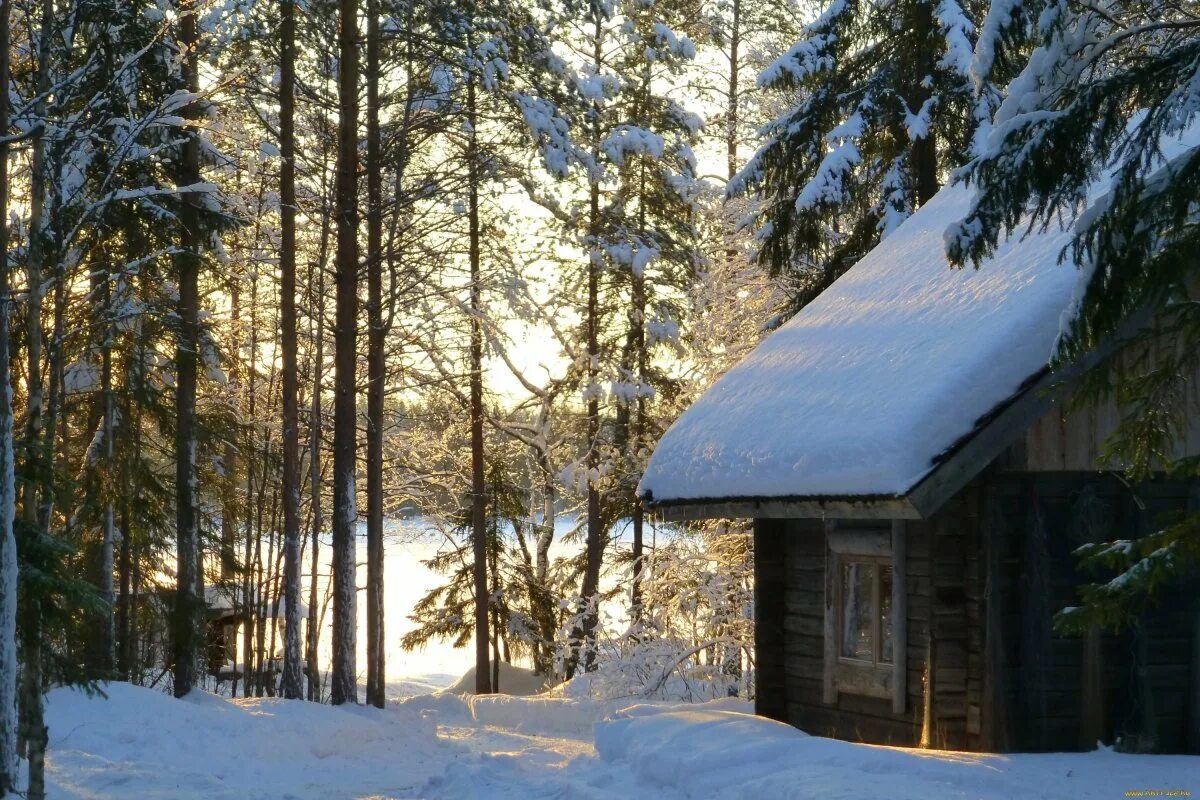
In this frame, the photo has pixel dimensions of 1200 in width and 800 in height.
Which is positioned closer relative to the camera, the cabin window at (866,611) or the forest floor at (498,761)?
the forest floor at (498,761)

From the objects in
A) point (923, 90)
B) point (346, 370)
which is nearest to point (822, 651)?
point (923, 90)

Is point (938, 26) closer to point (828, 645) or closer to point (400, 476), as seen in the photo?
point (828, 645)

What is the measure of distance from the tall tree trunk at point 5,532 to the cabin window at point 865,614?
709 centimetres

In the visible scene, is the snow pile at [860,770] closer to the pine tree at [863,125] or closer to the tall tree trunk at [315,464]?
the pine tree at [863,125]

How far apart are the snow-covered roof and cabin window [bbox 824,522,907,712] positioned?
1.14 metres

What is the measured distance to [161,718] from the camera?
15.2 m

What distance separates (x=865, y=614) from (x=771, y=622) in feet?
4.65

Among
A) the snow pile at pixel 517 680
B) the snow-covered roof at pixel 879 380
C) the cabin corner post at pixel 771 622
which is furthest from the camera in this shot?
the snow pile at pixel 517 680

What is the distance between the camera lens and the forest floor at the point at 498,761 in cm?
909

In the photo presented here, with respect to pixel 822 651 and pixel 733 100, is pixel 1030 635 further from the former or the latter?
pixel 733 100

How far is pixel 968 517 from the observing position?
10461mm

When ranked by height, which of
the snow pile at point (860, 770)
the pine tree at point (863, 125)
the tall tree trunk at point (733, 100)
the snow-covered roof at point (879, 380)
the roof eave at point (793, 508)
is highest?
the tall tree trunk at point (733, 100)

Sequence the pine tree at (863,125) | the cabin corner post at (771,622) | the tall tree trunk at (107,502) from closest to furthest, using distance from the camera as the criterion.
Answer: the cabin corner post at (771,622) < the pine tree at (863,125) < the tall tree trunk at (107,502)

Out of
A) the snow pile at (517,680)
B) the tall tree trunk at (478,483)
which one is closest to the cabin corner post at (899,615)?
→ the tall tree trunk at (478,483)
